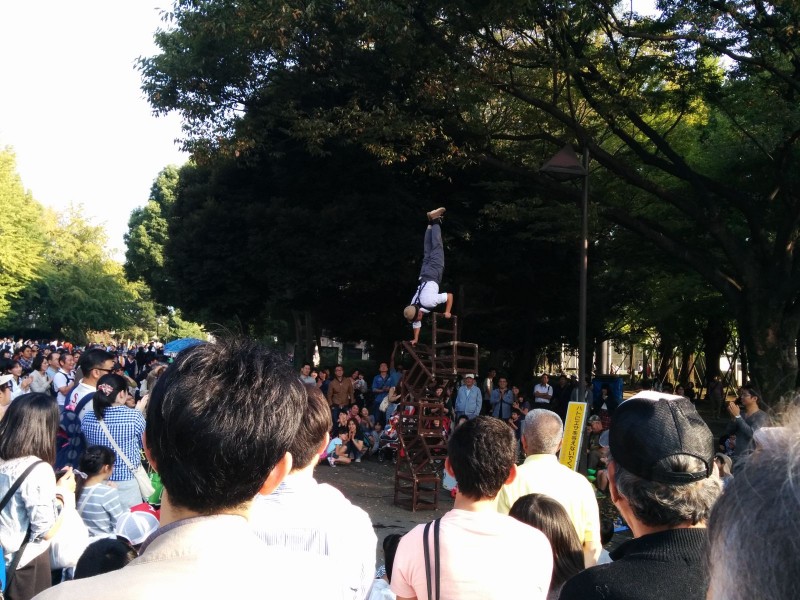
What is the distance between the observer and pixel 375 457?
1722cm

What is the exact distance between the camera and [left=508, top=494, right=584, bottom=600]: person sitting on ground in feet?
10.8

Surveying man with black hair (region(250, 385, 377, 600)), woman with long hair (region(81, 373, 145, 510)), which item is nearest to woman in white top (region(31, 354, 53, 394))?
woman with long hair (region(81, 373, 145, 510))

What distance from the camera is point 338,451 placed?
15.7 meters

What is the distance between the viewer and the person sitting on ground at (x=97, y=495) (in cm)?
477

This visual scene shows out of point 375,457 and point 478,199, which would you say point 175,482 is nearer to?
point 375,457

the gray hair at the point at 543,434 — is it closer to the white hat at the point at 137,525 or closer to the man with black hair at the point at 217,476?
the white hat at the point at 137,525

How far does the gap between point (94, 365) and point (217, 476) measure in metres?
5.79

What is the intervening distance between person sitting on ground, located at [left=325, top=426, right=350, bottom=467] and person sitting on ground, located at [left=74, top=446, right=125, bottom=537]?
1054 centimetres

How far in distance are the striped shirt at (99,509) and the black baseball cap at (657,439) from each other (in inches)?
140

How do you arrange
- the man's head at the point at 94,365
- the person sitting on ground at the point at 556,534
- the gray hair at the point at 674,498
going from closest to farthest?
the gray hair at the point at 674,498
the person sitting on ground at the point at 556,534
the man's head at the point at 94,365

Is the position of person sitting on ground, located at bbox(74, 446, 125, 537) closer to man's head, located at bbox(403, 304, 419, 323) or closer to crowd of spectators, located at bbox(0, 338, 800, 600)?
crowd of spectators, located at bbox(0, 338, 800, 600)

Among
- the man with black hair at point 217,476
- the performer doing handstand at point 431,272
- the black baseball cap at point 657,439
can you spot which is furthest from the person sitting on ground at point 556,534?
the performer doing handstand at point 431,272

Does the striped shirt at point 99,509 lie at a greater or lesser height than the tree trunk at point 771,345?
lesser

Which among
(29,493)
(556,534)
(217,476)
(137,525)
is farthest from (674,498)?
(29,493)
